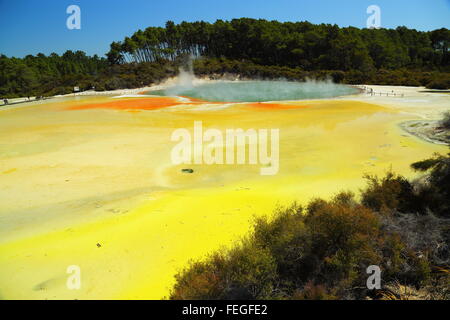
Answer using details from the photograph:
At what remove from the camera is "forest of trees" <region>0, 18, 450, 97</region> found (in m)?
60.0

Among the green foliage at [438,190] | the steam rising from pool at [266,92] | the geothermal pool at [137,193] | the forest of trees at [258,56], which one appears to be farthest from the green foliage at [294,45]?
the green foliage at [438,190]

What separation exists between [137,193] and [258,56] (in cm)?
7759

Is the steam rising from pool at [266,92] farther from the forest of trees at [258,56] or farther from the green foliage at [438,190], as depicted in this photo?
the green foliage at [438,190]

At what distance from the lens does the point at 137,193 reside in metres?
10.1

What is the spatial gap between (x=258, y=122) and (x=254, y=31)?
67.5 m

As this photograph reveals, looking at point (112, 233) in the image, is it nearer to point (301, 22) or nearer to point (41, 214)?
point (41, 214)

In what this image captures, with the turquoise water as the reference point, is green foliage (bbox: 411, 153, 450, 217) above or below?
below

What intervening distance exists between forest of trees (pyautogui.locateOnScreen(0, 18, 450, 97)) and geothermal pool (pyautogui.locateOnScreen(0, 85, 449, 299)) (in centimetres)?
3836

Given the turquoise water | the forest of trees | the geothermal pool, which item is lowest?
the geothermal pool

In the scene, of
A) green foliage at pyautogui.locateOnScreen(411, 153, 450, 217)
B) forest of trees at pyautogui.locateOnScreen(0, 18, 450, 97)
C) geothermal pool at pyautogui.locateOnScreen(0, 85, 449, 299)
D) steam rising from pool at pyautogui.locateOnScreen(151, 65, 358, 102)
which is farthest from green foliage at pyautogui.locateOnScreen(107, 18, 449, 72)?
green foliage at pyautogui.locateOnScreen(411, 153, 450, 217)

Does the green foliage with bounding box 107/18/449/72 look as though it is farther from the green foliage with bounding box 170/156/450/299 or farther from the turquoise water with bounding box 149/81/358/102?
the green foliage with bounding box 170/156/450/299

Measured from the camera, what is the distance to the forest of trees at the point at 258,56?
6003 centimetres

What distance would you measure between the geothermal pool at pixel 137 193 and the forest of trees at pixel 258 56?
126ft

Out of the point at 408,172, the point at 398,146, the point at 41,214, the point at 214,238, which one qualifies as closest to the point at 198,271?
the point at 214,238
